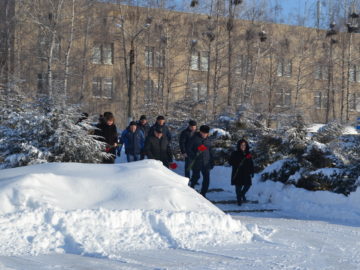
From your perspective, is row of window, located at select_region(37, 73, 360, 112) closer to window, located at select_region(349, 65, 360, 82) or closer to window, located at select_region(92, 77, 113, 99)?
window, located at select_region(92, 77, 113, 99)

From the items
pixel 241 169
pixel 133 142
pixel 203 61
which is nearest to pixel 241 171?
pixel 241 169

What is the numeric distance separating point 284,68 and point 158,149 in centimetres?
3301

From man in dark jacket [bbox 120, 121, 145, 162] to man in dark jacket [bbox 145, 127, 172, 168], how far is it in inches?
33.5

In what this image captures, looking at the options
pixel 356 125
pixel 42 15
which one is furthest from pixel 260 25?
pixel 356 125

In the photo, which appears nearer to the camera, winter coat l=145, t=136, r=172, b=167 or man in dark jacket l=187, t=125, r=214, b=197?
man in dark jacket l=187, t=125, r=214, b=197

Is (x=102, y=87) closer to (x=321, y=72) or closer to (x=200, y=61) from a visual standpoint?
(x=200, y=61)

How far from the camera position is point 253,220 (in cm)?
1059

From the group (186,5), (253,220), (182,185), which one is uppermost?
(186,5)

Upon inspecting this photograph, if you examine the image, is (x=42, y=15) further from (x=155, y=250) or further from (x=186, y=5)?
(x=155, y=250)

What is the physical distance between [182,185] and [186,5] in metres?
30.4

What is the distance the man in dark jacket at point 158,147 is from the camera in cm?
1316

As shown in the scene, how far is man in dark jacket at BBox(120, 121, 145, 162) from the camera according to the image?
1395 centimetres

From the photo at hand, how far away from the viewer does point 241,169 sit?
13.2m

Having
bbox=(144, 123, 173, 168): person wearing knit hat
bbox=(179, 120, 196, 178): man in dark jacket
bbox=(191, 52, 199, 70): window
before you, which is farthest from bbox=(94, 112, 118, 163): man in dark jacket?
bbox=(191, 52, 199, 70): window
